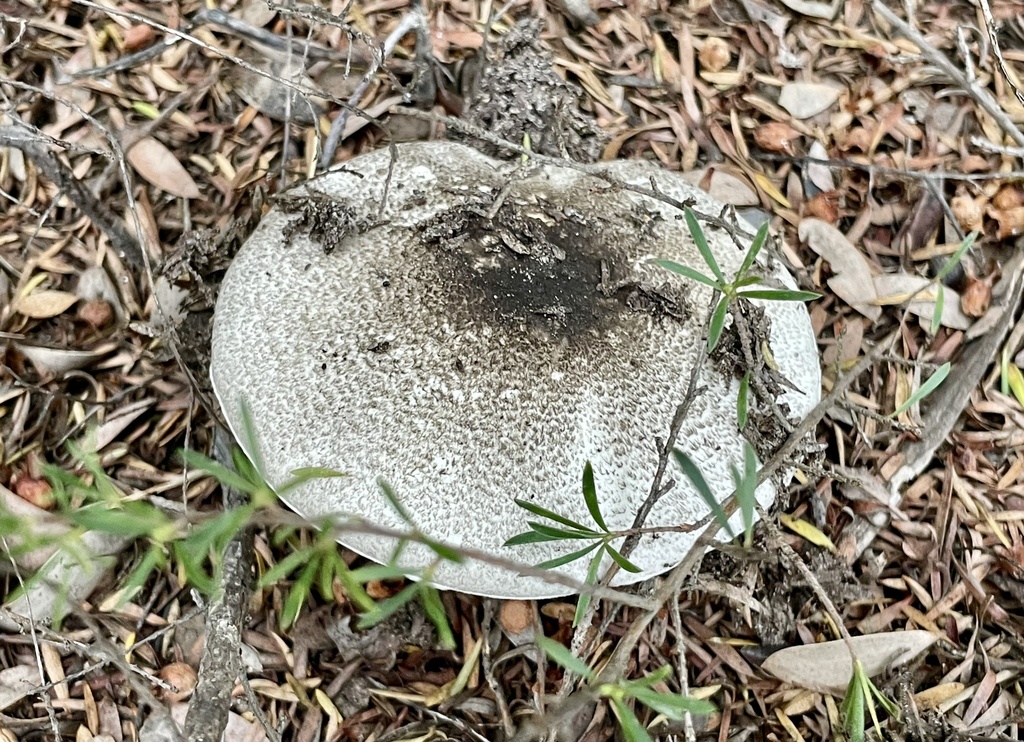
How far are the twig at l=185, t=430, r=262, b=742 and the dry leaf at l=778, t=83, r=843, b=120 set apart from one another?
200 cm

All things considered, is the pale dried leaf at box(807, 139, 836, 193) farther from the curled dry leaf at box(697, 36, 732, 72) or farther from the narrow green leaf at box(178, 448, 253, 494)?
the narrow green leaf at box(178, 448, 253, 494)

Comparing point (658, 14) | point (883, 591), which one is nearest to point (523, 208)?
point (658, 14)

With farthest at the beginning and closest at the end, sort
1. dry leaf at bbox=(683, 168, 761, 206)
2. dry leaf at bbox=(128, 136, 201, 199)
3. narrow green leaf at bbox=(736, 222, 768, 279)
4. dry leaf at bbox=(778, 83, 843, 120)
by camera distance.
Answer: dry leaf at bbox=(778, 83, 843, 120)
dry leaf at bbox=(683, 168, 761, 206)
dry leaf at bbox=(128, 136, 201, 199)
narrow green leaf at bbox=(736, 222, 768, 279)

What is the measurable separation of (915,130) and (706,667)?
5.74 ft

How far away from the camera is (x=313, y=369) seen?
5.26ft

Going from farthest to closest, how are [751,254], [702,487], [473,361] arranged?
[473,361] < [751,254] < [702,487]

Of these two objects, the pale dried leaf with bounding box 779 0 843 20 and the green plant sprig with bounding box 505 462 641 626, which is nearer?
the green plant sprig with bounding box 505 462 641 626

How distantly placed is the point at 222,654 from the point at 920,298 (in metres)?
2.03

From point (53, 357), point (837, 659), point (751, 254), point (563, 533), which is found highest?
point (751, 254)

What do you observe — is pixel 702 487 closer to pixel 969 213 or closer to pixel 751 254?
pixel 751 254

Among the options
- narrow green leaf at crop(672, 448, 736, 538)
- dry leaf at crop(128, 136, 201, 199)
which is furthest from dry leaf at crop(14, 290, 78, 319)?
narrow green leaf at crop(672, 448, 736, 538)

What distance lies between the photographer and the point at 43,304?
204 centimetres

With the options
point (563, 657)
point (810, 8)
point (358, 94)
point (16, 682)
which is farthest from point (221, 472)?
point (810, 8)

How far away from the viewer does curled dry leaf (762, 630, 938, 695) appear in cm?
192
